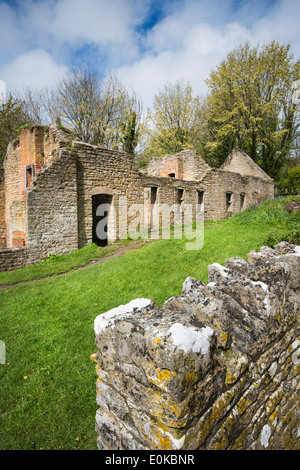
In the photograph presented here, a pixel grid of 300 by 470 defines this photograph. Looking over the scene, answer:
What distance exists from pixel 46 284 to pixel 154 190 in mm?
9461

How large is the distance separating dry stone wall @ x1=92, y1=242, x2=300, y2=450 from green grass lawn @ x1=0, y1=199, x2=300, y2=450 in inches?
53.9

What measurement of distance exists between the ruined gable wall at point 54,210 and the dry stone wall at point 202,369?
354 inches

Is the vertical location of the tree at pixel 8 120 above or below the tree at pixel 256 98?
below

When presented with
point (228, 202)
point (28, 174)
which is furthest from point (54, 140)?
point (228, 202)

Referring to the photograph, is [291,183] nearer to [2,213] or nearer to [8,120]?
[2,213]

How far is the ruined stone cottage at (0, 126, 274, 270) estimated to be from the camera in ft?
33.0

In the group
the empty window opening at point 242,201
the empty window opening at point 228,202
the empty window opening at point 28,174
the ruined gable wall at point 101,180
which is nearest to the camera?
the ruined gable wall at point 101,180

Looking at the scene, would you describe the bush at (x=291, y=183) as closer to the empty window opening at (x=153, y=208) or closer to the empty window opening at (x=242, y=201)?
the empty window opening at (x=242, y=201)

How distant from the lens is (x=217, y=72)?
90.1ft

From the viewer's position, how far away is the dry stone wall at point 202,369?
1.46m

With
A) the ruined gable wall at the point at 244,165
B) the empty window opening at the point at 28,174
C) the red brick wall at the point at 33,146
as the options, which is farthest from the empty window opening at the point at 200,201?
the empty window opening at the point at 28,174

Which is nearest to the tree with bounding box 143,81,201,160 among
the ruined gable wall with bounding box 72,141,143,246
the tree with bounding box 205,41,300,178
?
the tree with bounding box 205,41,300,178

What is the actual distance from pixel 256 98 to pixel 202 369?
30649mm
